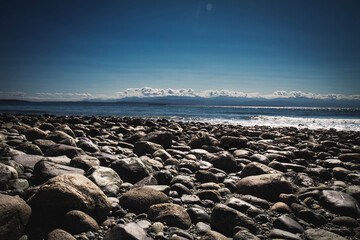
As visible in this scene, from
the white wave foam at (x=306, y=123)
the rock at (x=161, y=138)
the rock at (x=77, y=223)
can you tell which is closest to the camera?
the rock at (x=77, y=223)

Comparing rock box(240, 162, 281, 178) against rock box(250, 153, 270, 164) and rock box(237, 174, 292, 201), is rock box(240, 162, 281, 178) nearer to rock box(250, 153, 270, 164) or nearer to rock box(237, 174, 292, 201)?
rock box(237, 174, 292, 201)

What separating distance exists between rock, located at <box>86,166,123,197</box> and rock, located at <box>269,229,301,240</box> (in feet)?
7.23

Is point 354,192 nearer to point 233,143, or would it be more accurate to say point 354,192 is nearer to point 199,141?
point 233,143

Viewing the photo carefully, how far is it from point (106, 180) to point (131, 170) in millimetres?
622

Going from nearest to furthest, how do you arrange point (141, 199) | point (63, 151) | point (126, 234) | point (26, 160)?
1. point (126, 234)
2. point (141, 199)
3. point (26, 160)
4. point (63, 151)

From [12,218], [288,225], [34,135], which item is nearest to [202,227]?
[288,225]

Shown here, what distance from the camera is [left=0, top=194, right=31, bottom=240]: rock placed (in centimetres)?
182

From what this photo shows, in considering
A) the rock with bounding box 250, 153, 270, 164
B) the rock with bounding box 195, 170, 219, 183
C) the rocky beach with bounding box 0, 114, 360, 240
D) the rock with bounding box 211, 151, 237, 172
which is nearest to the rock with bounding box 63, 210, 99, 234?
the rocky beach with bounding box 0, 114, 360, 240

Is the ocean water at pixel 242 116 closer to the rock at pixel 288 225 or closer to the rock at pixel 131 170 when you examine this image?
the rock at pixel 131 170

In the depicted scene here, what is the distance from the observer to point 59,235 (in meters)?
1.91

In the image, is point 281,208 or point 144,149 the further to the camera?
point 144,149

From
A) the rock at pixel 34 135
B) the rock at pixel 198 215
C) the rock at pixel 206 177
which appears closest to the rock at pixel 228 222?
the rock at pixel 198 215

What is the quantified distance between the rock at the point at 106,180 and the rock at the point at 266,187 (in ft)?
7.00

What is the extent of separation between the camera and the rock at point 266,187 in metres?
3.41
